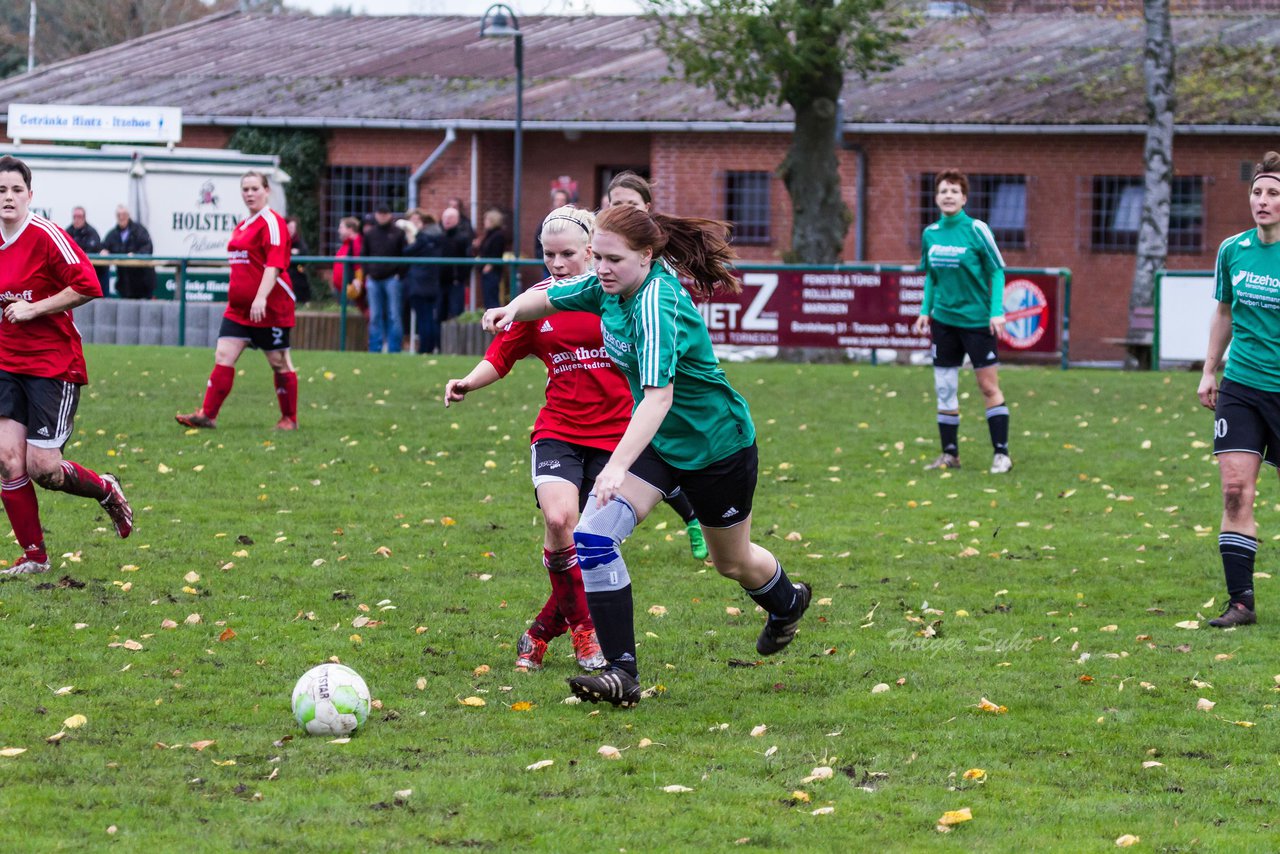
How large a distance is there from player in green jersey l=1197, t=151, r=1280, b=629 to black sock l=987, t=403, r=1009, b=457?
4.85 m

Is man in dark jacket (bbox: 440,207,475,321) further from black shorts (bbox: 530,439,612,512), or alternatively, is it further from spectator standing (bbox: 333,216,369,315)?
black shorts (bbox: 530,439,612,512)

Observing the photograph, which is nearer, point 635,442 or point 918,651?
point 635,442

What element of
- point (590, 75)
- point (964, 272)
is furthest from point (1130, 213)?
point (964, 272)

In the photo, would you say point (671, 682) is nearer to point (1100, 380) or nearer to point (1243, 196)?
point (1100, 380)

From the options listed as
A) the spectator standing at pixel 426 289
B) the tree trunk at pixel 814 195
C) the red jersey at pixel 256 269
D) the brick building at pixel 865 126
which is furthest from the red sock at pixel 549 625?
the brick building at pixel 865 126

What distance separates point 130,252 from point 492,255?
5694 millimetres

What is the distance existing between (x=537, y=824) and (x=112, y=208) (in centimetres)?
2682

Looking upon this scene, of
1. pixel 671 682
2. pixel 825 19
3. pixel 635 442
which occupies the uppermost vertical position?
pixel 825 19

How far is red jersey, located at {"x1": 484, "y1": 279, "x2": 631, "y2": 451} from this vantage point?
6703 millimetres

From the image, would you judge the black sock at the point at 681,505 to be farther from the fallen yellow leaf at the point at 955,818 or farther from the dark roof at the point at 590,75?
the dark roof at the point at 590,75

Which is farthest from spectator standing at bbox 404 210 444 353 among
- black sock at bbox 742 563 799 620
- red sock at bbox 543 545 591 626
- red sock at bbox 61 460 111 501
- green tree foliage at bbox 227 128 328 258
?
black sock at bbox 742 563 799 620

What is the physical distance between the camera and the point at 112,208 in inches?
1162

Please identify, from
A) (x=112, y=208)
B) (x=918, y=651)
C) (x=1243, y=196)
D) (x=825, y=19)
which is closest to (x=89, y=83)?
(x=112, y=208)

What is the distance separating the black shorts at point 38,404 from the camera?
8.02m
